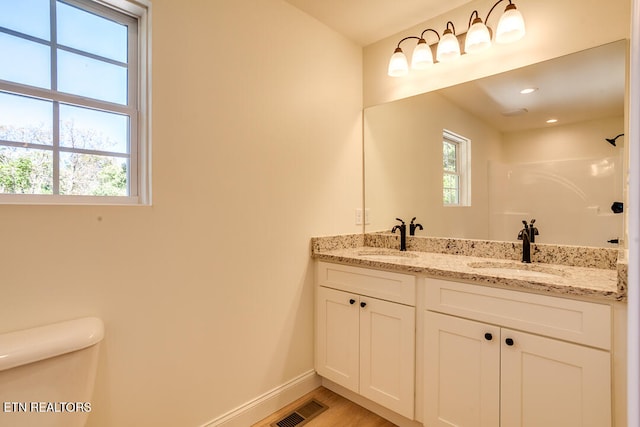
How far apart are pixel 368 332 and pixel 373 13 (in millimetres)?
1920

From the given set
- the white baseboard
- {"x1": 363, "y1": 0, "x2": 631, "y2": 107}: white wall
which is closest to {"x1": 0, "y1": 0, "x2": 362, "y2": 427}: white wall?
the white baseboard

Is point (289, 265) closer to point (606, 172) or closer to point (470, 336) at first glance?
point (470, 336)

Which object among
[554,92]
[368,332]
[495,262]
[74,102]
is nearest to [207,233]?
[74,102]

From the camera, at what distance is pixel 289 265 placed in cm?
195

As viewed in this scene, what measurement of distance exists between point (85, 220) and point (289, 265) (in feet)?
3.43

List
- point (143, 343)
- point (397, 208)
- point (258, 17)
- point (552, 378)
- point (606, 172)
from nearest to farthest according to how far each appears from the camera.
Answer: point (552, 378) < point (143, 343) < point (606, 172) < point (258, 17) < point (397, 208)

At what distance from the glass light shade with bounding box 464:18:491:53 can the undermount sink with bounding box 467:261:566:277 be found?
3.92ft

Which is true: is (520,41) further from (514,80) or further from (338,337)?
(338,337)

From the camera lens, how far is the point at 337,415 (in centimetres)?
182

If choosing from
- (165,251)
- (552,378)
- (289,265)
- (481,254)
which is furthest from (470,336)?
(165,251)

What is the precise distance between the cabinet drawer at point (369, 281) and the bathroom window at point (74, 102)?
3.62 feet

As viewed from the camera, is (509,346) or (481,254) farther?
(481,254)

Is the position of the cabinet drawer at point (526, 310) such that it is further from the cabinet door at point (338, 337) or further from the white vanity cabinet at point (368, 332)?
the cabinet door at point (338, 337)

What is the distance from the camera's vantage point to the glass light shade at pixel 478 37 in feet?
5.74
